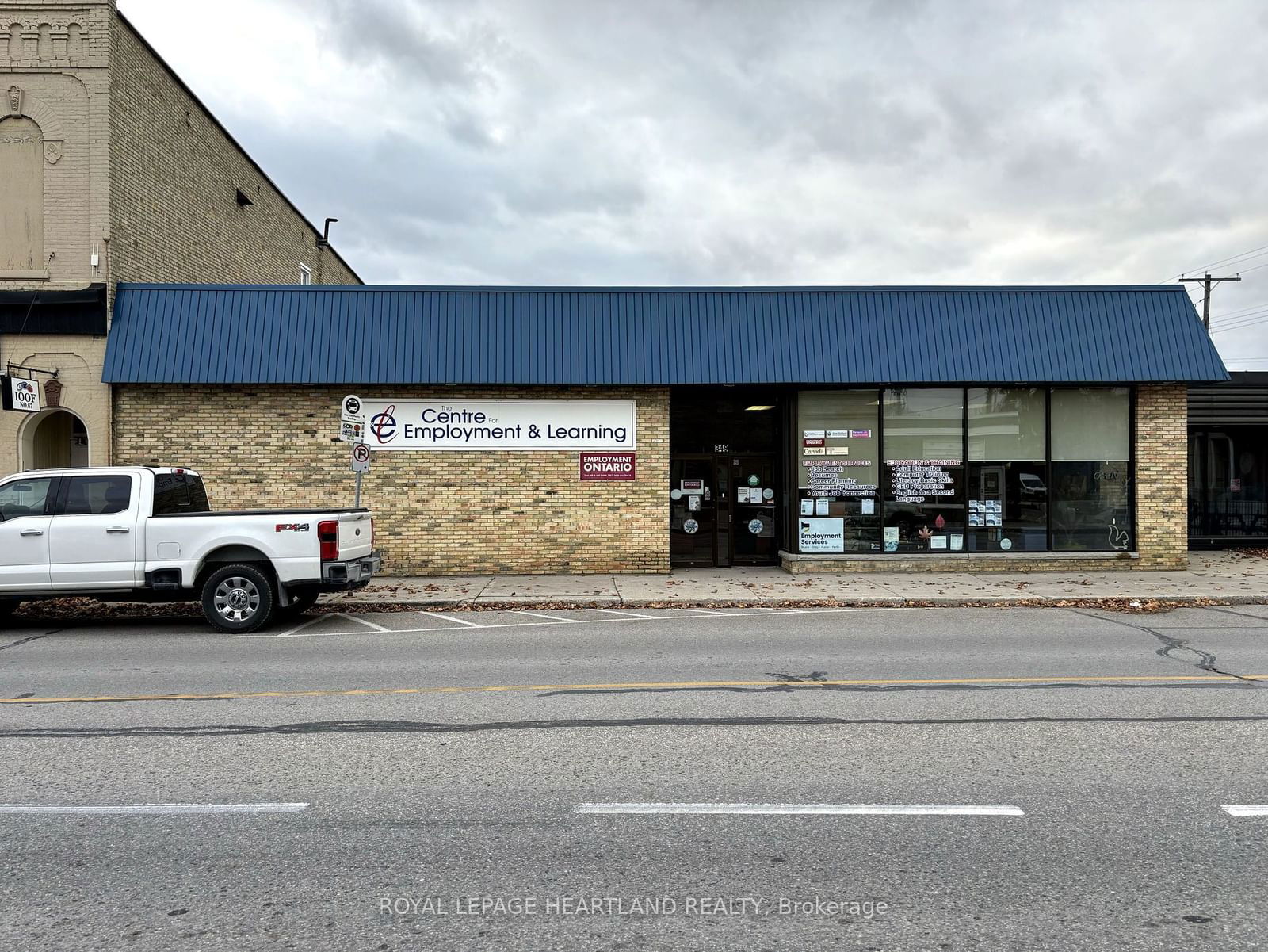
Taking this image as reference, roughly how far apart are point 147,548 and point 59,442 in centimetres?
825

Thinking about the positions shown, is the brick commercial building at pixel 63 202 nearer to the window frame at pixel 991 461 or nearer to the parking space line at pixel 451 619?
the parking space line at pixel 451 619

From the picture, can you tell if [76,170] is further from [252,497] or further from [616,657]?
[616,657]

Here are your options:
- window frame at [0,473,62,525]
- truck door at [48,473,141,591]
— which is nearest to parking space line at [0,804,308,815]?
truck door at [48,473,141,591]

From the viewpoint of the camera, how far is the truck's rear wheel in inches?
424

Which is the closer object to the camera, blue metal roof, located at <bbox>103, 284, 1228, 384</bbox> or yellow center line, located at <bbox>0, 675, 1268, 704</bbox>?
yellow center line, located at <bbox>0, 675, 1268, 704</bbox>

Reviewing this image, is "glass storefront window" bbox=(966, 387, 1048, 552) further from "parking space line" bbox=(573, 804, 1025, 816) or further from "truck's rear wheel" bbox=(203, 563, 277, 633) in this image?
"parking space line" bbox=(573, 804, 1025, 816)

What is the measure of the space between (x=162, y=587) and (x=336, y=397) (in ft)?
18.6

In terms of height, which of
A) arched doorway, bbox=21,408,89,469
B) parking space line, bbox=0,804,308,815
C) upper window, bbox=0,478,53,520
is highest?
arched doorway, bbox=21,408,89,469

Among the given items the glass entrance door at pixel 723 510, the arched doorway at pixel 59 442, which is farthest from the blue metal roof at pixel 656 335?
the arched doorway at pixel 59 442

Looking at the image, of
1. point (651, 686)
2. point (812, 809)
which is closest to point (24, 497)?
point (651, 686)

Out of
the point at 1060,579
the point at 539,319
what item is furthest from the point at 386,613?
the point at 1060,579

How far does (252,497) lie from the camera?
15641 millimetres

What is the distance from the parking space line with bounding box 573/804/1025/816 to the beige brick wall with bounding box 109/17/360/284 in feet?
49.8

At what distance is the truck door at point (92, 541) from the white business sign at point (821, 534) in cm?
1083
